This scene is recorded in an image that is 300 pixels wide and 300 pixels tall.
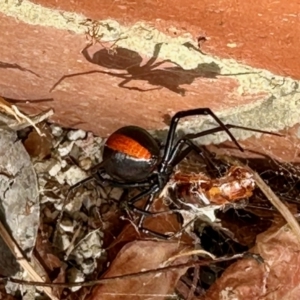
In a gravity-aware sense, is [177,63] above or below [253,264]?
above

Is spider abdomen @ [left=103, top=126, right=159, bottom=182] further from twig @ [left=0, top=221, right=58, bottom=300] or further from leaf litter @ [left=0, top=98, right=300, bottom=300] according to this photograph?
twig @ [left=0, top=221, right=58, bottom=300]

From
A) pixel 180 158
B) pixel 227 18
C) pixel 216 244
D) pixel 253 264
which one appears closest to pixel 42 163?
pixel 180 158

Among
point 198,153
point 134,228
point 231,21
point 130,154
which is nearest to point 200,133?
point 198,153

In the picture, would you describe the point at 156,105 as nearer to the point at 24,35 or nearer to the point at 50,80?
the point at 50,80

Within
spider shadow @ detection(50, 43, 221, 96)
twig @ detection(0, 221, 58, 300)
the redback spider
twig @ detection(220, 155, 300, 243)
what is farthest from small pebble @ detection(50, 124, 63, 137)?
twig @ detection(220, 155, 300, 243)

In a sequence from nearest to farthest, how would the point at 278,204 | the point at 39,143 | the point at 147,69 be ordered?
1. the point at 147,69
2. the point at 278,204
3. the point at 39,143

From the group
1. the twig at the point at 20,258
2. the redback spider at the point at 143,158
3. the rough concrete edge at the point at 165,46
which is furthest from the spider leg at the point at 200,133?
the twig at the point at 20,258

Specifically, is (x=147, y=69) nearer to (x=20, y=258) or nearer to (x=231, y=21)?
(x=231, y=21)
